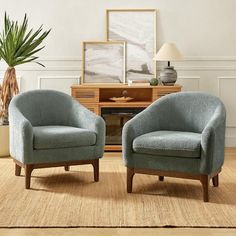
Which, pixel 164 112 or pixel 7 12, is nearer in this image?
pixel 164 112

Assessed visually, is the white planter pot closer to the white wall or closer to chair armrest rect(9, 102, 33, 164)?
the white wall

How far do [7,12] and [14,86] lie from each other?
3.43 ft

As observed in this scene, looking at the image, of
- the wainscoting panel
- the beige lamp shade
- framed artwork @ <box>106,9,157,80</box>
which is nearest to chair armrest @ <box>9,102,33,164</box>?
the beige lamp shade

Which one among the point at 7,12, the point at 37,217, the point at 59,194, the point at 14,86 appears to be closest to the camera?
the point at 37,217

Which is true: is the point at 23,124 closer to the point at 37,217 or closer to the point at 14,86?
the point at 37,217

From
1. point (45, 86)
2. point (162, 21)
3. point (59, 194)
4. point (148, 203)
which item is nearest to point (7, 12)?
point (45, 86)

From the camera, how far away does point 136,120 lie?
429cm

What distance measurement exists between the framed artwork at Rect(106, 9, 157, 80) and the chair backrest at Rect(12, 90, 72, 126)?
1.57 metres

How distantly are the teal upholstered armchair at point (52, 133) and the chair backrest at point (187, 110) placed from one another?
1.81ft

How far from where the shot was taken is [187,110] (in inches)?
177

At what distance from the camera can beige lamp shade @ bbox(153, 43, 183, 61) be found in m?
5.88

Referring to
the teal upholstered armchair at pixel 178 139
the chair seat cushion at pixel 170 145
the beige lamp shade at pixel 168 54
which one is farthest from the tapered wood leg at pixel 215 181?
the beige lamp shade at pixel 168 54

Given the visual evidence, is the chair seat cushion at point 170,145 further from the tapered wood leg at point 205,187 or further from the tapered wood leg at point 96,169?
the tapered wood leg at point 96,169

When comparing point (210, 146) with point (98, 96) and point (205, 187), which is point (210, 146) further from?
point (98, 96)
